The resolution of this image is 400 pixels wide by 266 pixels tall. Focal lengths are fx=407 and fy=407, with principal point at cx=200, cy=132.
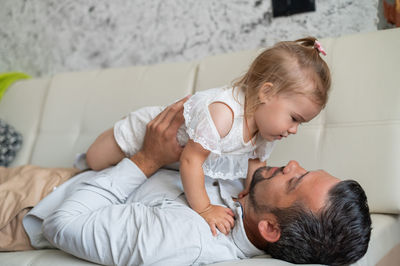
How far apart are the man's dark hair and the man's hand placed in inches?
21.5

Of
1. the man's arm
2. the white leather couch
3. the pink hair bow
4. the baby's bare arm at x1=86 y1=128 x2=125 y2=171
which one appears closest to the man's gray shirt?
the man's arm

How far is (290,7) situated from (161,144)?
103 cm

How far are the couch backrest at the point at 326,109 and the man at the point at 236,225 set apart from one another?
0.35 metres

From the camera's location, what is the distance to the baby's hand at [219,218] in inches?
45.1

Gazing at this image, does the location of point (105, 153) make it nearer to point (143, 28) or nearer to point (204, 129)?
point (204, 129)

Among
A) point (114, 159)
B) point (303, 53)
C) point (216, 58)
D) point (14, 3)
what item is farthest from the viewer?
point (14, 3)

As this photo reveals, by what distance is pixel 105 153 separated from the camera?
1.64m

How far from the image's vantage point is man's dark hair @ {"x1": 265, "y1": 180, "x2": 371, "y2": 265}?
996mm

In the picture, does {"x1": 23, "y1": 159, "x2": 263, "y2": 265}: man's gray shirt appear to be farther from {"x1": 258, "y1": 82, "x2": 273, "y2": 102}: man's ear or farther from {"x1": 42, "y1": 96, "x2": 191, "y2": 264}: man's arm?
{"x1": 258, "y1": 82, "x2": 273, "y2": 102}: man's ear

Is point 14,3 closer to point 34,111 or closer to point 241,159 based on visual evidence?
point 34,111

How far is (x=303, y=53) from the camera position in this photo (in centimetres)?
125

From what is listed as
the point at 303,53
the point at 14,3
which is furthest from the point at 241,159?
the point at 14,3

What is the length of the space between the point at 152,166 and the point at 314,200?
0.65 metres

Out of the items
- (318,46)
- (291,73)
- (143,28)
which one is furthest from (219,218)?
(143,28)
